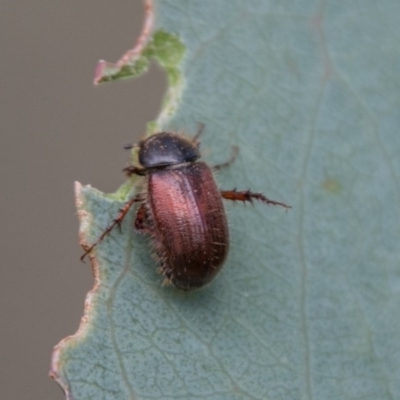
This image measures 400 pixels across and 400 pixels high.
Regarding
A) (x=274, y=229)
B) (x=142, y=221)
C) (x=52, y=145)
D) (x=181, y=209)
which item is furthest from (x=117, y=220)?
(x=52, y=145)

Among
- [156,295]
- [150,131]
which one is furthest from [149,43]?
[156,295]

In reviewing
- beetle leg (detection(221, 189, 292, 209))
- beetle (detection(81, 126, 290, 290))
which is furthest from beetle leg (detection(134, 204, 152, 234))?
beetle leg (detection(221, 189, 292, 209))

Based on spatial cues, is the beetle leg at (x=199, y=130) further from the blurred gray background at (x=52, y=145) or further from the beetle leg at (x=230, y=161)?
the blurred gray background at (x=52, y=145)

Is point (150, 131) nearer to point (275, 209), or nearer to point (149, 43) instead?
point (149, 43)

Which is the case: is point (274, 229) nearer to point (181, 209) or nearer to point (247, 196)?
point (247, 196)

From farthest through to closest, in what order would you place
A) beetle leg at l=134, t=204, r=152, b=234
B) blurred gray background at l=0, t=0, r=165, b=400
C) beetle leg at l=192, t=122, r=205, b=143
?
blurred gray background at l=0, t=0, r=165, b=400
beetle leg at l=192, t=122, r=205, b=143
beetle leg at l=134, t=204, r=152, b=234

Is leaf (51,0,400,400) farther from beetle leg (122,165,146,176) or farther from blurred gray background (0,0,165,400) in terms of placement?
blurred gray background (0,0,165,400)
